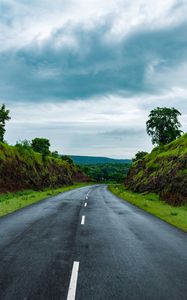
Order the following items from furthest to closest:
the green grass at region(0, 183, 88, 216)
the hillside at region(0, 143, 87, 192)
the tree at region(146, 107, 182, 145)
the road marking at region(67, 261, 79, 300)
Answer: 1. the tree at region(146, 107, 182, 145)
2. the hillside at region(0, 143, 87, 192)
3. the green grass at region(0, 183, 88, 216)
4. the road marking at region(67, 261, 79, 300)

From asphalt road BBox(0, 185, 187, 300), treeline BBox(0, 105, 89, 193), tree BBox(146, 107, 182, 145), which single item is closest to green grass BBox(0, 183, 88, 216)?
treeline BBox(0, 105, 89, 193)

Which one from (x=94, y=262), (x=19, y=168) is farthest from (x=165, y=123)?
(x=94, y=262)

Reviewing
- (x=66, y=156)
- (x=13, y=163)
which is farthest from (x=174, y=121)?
(x=66, y=156)

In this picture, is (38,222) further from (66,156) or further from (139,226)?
(66,156)

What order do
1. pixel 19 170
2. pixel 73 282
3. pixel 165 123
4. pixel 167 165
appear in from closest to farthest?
1. pixel 73 282
2. pixel 167 165
3. pixel 19 170
4. pixel 165 123

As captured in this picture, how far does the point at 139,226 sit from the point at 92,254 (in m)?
5.48

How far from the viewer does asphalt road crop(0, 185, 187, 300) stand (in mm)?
5516

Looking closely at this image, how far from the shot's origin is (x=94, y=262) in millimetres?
Result: 7457

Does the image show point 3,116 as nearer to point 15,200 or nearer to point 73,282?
point 15,200

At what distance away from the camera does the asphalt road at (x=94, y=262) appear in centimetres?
552

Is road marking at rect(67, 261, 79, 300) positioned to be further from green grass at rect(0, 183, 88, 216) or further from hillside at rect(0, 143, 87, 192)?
hillside at rect(0, 143, 87, 192)

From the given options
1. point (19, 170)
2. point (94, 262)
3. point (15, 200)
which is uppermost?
point (19, 170)

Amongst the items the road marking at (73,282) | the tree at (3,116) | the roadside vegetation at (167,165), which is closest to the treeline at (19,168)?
the tree at (3,116)

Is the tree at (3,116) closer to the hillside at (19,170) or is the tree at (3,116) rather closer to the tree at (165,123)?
the hillside at (19,170)
